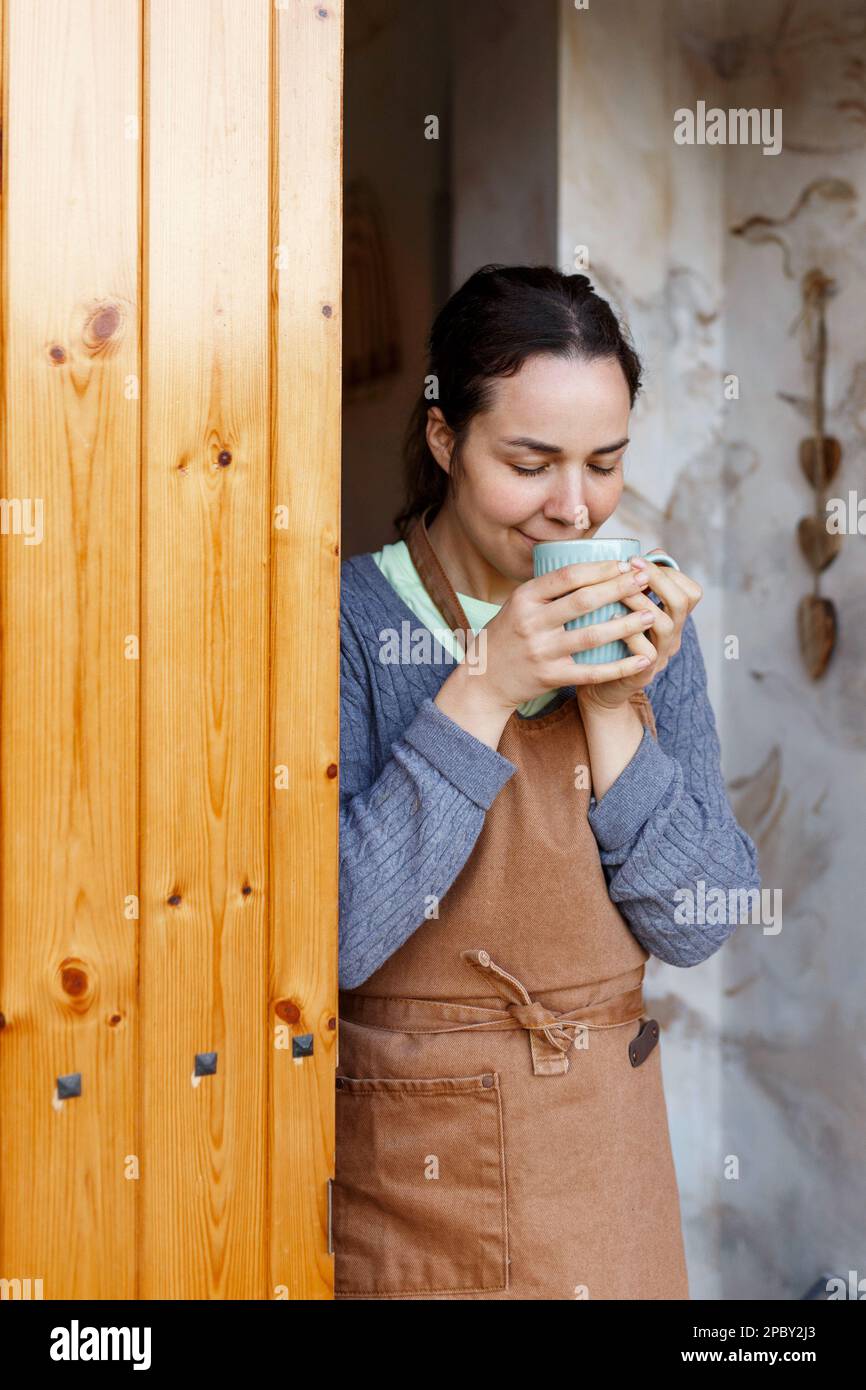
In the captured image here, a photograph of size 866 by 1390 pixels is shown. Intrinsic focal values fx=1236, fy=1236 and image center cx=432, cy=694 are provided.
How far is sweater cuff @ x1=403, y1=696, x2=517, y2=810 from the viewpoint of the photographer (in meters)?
1.20

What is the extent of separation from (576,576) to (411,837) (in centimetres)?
30

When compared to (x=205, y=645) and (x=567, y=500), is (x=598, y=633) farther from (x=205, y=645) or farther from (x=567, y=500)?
(x=205, y=645)

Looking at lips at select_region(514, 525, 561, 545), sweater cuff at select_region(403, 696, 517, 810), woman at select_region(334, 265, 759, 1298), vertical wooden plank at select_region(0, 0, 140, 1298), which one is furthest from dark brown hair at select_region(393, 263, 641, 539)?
vertical wooden plank at select_region(0, 0, 140, 1298)

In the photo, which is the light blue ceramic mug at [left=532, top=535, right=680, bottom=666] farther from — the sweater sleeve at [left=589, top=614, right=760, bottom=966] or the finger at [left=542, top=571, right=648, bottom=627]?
the sweater sleeve at [left=589, top=614, right=760, bottom=966]

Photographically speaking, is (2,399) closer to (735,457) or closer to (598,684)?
(598,684)

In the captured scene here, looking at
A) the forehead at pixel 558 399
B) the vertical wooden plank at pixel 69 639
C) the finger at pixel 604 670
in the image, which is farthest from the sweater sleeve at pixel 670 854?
the vertical wooden plank at pixel 69 639

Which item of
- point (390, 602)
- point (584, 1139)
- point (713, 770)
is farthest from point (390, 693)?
point (584, 1139)

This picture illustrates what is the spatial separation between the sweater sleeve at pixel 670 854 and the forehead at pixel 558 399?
34cm

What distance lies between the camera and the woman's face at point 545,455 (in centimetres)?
130

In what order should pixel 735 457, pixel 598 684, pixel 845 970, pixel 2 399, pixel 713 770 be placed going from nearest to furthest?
pixel 2 399
pixel 598 684
pixel 713 770
pixel 845 970
pixel 735 457

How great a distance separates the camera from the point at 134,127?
39.5 inches

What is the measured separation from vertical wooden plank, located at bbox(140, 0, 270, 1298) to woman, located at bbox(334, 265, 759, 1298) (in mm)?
171

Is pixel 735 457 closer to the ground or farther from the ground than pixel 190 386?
farther from the ground
